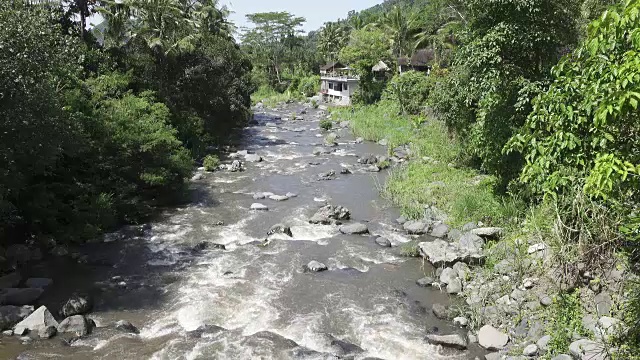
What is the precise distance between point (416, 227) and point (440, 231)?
98 cm

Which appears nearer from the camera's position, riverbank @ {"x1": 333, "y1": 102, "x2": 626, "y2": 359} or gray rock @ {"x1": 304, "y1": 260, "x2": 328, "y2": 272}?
riverbank @ {"x1": 333, "y1": 102, "x2": 626, "y2": 359}

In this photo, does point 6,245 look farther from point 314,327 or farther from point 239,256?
point 314,327

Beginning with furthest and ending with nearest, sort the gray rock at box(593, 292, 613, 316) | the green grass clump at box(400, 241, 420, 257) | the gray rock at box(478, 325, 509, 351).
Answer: the green grass clump at box(400, 241, 420, 257) → the gray rock at box(478, 325, 509, 351) → the gray rock at box(593, 292, 613, 316)

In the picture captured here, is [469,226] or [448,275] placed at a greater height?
[469,226]

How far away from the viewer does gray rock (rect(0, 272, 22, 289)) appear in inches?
498

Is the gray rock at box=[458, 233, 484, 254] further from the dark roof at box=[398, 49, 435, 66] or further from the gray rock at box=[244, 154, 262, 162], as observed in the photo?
the dark roof at box=[398, 49, 435, 66]

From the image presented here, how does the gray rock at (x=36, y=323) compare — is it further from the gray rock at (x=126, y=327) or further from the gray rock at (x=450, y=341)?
the gray rock at (x=450, y=341)

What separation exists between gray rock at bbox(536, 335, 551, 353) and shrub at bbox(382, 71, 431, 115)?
103 ft

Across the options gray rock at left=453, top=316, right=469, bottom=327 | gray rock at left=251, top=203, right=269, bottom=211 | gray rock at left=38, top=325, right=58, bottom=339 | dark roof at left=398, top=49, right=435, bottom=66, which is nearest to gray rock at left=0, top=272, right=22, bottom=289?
gray rock at left=38, top=325, right=58, bottom=339

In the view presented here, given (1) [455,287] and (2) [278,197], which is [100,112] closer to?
(2) [278,197]

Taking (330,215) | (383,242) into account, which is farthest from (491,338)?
(330,215)

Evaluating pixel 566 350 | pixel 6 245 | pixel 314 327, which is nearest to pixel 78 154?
pixel 6 245

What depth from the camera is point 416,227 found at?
1738 cm

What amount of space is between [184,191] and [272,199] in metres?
4.31
